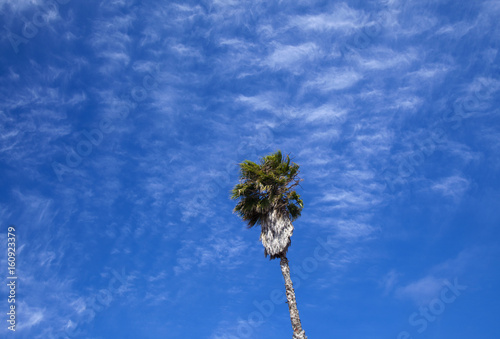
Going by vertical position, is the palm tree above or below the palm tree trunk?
above

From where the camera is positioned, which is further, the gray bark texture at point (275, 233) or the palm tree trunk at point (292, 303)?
the gray bark texture at point (275, 233)

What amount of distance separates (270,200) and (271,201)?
103mm

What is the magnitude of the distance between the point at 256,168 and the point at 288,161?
2375 millimetres

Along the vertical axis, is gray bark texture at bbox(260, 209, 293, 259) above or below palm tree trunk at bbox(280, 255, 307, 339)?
above

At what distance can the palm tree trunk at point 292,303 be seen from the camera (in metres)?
21.6

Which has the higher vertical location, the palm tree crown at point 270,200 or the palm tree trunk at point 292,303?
the palm tree crown at point 270,200

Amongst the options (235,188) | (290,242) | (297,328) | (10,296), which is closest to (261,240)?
(290,242)

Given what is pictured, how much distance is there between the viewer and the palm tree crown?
24.5 m

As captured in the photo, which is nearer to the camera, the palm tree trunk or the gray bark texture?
the palm tree trunk

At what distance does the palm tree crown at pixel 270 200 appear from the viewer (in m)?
24.5

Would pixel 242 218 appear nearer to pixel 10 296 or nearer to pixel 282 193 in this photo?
pixel 282 193

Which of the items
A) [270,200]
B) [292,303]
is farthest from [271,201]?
[292,303]

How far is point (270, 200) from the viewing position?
1011 inches

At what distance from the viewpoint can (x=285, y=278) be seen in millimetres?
23531
